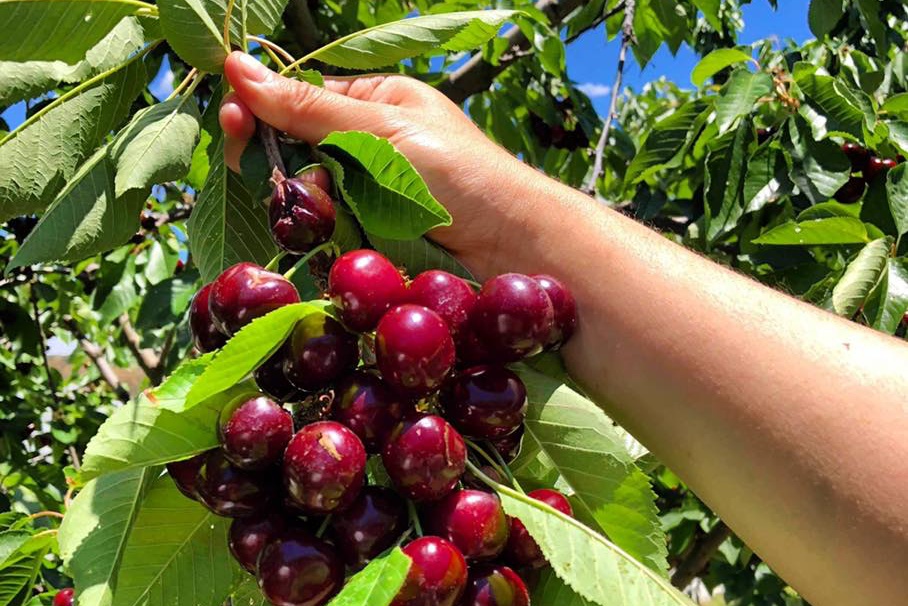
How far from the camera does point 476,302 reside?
2.93ft

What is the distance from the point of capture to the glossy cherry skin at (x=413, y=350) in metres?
0.79

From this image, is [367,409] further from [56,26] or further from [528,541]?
[56,26]

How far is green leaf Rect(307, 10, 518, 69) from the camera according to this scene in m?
1.26

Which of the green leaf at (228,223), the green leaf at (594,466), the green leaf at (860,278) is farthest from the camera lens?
the green leaf at (860,278)

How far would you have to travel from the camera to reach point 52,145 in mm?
1246

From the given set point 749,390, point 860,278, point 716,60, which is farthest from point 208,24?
point 716,60

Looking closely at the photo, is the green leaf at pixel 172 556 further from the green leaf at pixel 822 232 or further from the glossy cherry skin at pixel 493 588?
the green leaf at pixel 822 232

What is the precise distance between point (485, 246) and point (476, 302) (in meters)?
0.36

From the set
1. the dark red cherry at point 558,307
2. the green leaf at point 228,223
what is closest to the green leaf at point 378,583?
the dark red cherry at point 558,307

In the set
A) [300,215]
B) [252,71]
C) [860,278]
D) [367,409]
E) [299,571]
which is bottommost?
[860,278]

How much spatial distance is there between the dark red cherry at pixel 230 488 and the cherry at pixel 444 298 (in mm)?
250

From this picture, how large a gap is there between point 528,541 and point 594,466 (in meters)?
0.12

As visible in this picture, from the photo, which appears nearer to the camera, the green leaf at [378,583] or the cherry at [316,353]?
the green leaf at [378,583]

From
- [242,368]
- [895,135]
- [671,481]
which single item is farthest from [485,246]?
[671,481]
